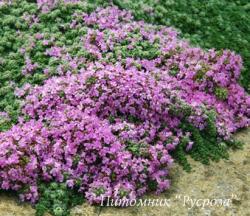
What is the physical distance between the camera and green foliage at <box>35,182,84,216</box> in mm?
6402

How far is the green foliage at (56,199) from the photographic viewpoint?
6402mm

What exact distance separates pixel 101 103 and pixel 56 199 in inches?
65.0

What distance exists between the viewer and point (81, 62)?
8352 millimetres

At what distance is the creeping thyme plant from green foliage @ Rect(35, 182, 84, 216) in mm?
13

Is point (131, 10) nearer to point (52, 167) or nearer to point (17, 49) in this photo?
point (17, 49)

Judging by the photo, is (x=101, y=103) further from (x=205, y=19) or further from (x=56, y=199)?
(x=205, y=19)

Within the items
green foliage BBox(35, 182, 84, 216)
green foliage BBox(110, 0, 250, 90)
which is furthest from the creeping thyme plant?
green foliage BBox(110, 0, 250, 90)

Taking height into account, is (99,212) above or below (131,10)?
below

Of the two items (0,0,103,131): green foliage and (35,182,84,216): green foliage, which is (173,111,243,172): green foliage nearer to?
(35,182,84,216): green foliage

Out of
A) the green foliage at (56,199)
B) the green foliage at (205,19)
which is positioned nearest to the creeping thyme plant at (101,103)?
the green foliage at (56,199)

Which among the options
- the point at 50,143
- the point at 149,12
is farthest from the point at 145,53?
the point at 50,143

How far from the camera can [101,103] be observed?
7.55 meters

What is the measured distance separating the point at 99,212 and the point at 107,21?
13.1 ft

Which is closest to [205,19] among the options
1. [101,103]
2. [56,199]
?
[101,103]
